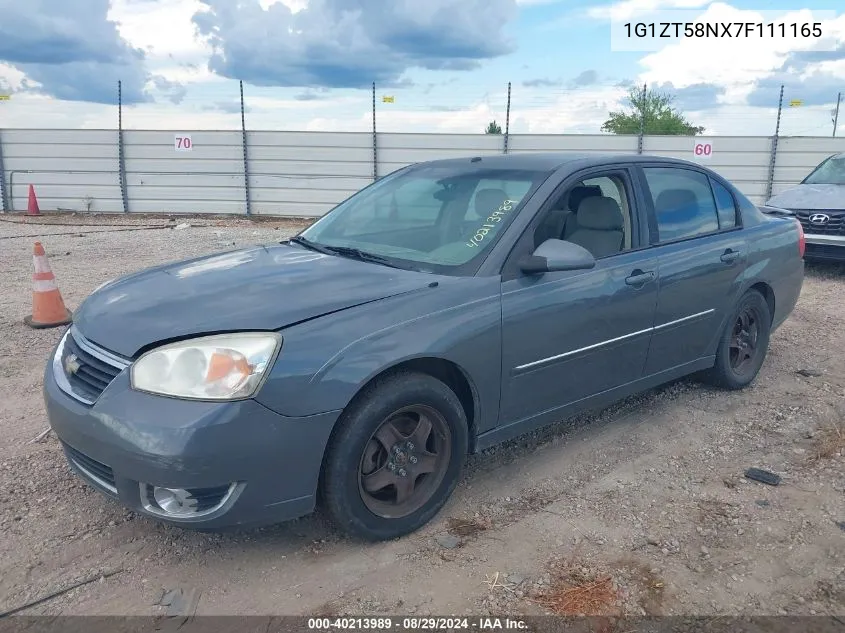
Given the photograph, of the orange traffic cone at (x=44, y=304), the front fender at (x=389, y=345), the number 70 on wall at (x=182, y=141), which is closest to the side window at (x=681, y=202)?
the front fender at (x=389, y=345)

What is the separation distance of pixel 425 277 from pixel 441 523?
A: 1.13 m

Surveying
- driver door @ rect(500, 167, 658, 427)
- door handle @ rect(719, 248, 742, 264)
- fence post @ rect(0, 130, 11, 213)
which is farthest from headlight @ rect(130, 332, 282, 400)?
fence post @ rect(0, 130, 11, 213)

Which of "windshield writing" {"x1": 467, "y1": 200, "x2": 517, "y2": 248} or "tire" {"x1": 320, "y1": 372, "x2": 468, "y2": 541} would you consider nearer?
Result: "tire" {"x1": 320, "y1": 372, "x2": 468, "y2": 541}

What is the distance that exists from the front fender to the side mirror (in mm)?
211

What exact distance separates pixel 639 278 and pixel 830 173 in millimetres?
8038

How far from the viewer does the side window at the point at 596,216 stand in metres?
3.80

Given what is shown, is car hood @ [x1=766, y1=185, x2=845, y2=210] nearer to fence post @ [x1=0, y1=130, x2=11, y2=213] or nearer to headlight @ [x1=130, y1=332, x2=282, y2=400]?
headlight @ [x1=130, y1=332, x2=282, y2=400]

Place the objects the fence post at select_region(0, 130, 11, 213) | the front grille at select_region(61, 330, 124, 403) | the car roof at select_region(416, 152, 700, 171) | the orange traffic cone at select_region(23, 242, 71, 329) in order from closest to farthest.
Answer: the front grille at select_region(61, 330, 124, 403) < the car roof at select_region(416, 152, 700, 171) < the orange traffic cone at select_region(23, 242, 71, 329) < the fence post at select_region(0, 130, 11, 213)

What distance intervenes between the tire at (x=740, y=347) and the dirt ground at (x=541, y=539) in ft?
1.01

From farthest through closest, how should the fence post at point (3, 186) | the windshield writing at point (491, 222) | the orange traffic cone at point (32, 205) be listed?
1. the fence post at point (3, 186)
2. the orange traffic cone at point (32, 205)
3. the windshield writing at point (491, 222)

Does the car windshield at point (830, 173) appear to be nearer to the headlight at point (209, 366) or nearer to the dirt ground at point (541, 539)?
the dirt ground at point (541, 539)

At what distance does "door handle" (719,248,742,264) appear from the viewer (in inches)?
181

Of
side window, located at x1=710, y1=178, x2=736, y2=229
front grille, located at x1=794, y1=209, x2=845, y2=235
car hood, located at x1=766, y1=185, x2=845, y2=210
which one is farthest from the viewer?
car hood, located at x1=766, y1=185, x2=845, y2=210

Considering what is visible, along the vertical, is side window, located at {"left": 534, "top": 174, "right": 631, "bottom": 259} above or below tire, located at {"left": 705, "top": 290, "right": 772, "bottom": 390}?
above
